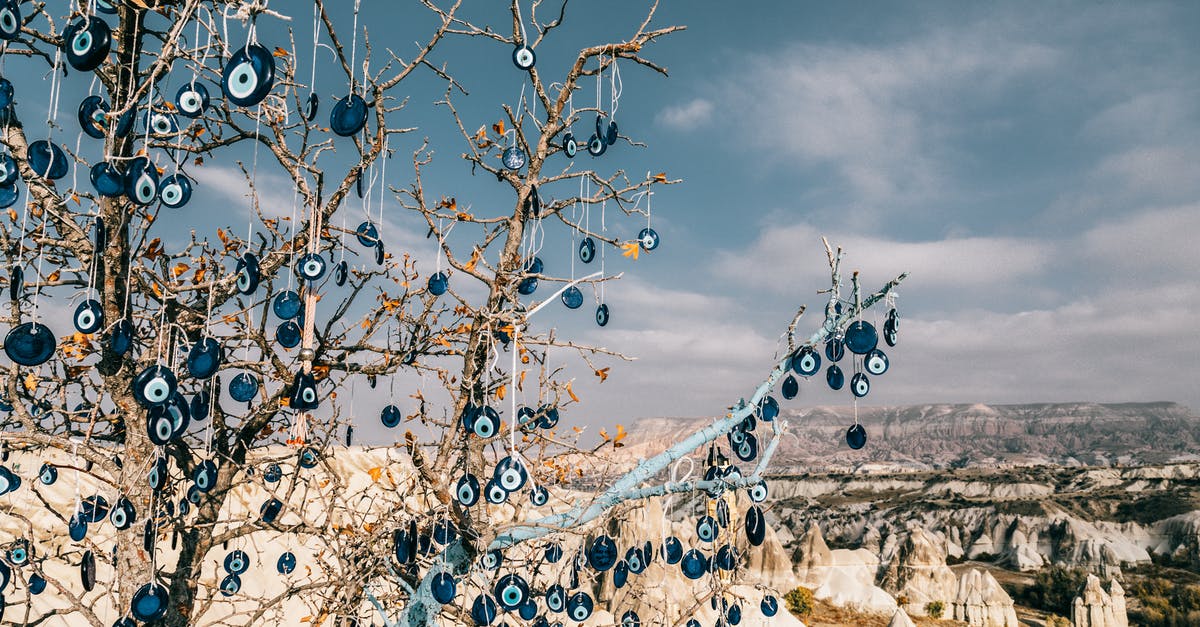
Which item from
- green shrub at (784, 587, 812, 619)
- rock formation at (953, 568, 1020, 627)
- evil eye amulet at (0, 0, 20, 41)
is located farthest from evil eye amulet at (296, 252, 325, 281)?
rock formation at (953, 568, 1020, 627)

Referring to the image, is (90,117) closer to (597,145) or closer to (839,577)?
(597,145)

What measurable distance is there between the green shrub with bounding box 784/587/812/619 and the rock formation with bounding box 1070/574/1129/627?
12.1 metres

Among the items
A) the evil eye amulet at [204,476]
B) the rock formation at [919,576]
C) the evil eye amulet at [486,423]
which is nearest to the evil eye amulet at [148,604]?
the evil eye amulet at [204,476]

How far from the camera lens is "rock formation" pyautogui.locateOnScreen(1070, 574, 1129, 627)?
31.8 m

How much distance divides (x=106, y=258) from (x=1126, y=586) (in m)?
52.3

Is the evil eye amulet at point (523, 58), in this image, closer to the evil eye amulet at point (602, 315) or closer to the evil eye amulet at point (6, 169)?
the evil eye amulet at point (602, 315)

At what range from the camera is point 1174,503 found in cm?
5594

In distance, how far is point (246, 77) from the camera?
2896 millimetres

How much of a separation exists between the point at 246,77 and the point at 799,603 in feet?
111

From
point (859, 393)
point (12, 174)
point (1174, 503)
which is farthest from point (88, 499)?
point (1174, 503)

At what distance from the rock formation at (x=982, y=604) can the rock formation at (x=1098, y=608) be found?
2.64m

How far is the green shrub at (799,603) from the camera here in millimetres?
31548

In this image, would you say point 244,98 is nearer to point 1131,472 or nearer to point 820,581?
point 820,581

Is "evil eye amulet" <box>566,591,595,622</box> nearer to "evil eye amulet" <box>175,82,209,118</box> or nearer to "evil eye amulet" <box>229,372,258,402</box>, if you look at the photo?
"evil eye amulet" <box>229,372,258,402</box>
